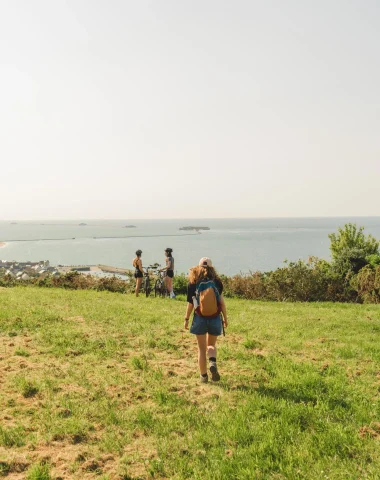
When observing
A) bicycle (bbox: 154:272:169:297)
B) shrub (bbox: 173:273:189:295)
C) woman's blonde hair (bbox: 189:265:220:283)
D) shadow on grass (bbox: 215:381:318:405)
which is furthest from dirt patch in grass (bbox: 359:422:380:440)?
shrub (bbox: 173:273:189:295)

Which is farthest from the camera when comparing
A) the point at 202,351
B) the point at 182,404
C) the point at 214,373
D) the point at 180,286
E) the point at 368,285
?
the point at 180,286

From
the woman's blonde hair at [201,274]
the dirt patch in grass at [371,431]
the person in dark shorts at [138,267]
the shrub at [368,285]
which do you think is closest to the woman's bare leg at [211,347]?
the woman's blonde hair at [201,274]

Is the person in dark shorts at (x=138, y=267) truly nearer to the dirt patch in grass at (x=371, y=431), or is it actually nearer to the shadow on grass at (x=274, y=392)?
the shadow on grass at (x=274, y=392)

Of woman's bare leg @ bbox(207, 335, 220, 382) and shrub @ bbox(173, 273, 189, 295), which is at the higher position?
woman's bare leg @ bbox(207, 335, 220, 382)

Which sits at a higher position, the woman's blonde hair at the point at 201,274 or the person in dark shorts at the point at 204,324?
the woman's blonde hair at the point at 201,274

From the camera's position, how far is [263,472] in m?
4.33

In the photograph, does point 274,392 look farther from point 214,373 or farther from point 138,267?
point 138,267

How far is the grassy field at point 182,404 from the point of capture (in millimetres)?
4551

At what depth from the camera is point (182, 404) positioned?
609cm

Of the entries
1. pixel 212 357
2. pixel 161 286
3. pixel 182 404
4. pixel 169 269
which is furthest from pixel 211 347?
pixel 161 286

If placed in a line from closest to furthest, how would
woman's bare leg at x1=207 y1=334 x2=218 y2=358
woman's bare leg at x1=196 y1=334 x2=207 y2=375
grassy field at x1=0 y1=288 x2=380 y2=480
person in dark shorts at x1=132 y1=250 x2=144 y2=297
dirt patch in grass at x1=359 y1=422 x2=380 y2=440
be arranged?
grassy field at x1=0 y1=288 x2=380 y2=480 → dirt patch in grass at x1=359 y1=422 x2=380 y2=440 → woman's bare leg at x1=196 y1=334 x2=207 y2=375 → woman's bare leg at x1=207 y1=334 x2=218 y2=358 → person in dark shorts at x1=132 y1=250 x2=144 y2=297

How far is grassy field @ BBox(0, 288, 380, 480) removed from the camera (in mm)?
4551

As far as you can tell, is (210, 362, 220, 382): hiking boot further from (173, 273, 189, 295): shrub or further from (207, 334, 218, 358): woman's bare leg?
(173, 273, 189, 295): shrub

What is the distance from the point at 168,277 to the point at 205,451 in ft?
43.3
